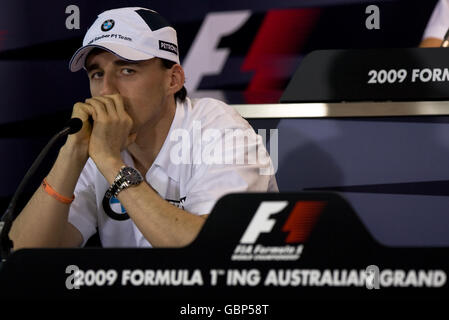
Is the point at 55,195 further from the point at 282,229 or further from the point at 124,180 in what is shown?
the point at 282,229

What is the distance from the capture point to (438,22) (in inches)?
90.1

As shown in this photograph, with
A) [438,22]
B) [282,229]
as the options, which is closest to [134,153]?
[282,229]

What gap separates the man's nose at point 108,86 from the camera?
1.51 meters

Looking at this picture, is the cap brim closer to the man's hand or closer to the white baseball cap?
the white baseball cap

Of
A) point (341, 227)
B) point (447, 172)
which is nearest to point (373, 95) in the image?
point (447, 172)

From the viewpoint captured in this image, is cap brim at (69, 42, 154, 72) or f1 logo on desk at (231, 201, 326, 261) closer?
f1 logo on desk at (231, 201, 326, 261)

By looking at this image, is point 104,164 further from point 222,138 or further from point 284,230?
point 284,230

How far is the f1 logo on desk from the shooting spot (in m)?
0.72

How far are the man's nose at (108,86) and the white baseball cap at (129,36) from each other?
8cm

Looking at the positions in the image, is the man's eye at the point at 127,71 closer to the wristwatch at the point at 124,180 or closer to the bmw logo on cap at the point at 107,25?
the bmw logo on cap at the point at 107,25

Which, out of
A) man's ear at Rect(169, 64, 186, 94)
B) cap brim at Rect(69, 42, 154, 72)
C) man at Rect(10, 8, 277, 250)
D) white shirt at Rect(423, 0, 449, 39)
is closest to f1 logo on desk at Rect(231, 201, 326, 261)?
man at Rect(10, 8, 277, 250)

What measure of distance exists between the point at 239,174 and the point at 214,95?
99 centimetres

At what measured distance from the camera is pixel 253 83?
2.37 meters

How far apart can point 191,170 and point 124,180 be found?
0.34 m
